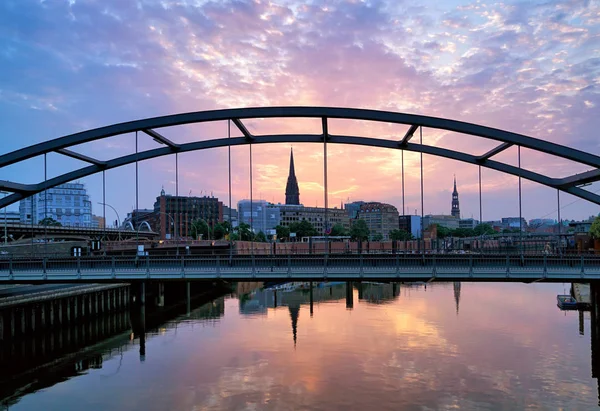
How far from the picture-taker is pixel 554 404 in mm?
23875

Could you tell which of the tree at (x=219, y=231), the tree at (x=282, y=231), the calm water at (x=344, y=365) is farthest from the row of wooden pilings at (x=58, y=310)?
the tree at (x=219, y=231)

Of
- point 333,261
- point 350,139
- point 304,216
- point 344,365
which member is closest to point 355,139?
point 350,139

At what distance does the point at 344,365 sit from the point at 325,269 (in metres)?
8.26

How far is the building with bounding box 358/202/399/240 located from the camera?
18150 centimetres

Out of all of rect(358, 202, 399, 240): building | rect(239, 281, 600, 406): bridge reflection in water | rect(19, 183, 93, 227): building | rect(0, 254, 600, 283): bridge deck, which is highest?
rect(19, 183, 93, 227): building

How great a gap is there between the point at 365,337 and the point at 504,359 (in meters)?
10.1

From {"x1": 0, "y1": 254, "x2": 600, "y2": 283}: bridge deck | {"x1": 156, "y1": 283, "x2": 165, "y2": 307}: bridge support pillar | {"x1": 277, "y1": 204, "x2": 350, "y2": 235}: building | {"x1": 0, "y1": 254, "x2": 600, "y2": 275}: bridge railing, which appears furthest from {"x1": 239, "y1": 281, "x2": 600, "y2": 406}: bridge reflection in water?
{"x1": 277, "y1": 204, "x2": 350, "y2": 235}: building

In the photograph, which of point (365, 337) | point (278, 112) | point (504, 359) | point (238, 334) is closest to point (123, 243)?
point (238, 334)

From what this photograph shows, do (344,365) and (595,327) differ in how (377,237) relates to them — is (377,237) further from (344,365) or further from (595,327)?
(344,365)

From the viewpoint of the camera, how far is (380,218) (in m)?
184

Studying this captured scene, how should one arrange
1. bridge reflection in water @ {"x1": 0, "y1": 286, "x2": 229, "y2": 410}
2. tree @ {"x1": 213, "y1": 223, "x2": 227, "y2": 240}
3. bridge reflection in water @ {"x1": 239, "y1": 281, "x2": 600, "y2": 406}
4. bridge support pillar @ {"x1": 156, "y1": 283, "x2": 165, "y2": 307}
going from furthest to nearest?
tree @ {"x1": 213, "y1": 223, "x2": 227, "y2": 240} → bridge support pillar @ {"x1": 156, "y1": 283, "x2": 165, "y2": 307} → bridge reflection in water @ {"x1": 239, "y1": 281, "x2": 600, "y2": 406} → bridge reflection in water @ {"x1": 0, "y1": 286, "x2": 229, "y2": 410}

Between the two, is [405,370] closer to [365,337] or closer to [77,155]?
[365,337]

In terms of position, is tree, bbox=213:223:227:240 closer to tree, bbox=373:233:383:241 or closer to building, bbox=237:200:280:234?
building, bbox=237:200:280:234

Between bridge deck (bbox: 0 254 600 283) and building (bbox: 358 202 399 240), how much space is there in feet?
503
